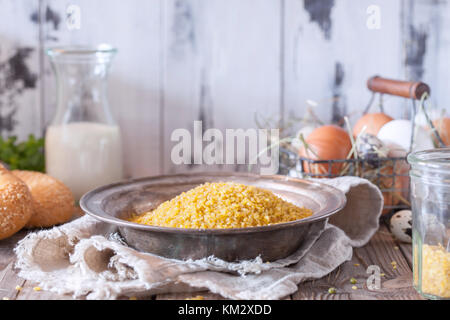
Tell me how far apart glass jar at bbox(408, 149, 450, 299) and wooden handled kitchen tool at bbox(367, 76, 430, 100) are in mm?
414

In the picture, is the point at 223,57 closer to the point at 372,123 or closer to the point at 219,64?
the point at 219,64

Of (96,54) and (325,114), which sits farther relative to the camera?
(325,114)

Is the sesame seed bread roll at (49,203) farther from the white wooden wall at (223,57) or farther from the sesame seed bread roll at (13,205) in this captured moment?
the white wooden wall at (223,57)

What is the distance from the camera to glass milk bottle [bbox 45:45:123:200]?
1714 millimetres

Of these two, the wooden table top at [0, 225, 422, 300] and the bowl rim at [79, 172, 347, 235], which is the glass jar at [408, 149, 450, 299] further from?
the bowl rim at [79, 172, 347, 235]

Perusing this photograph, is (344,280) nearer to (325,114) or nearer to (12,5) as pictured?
(325,114)

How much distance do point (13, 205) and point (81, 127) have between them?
1.37 feet

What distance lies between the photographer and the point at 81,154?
5.63 feet

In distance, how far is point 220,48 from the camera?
188cm

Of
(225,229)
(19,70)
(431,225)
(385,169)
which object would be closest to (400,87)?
(385,169)

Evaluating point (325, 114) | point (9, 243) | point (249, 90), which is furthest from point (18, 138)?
point (325, 114)

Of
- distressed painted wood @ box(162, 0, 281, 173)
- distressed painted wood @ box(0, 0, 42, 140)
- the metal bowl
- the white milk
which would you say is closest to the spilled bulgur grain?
the metal bowl
